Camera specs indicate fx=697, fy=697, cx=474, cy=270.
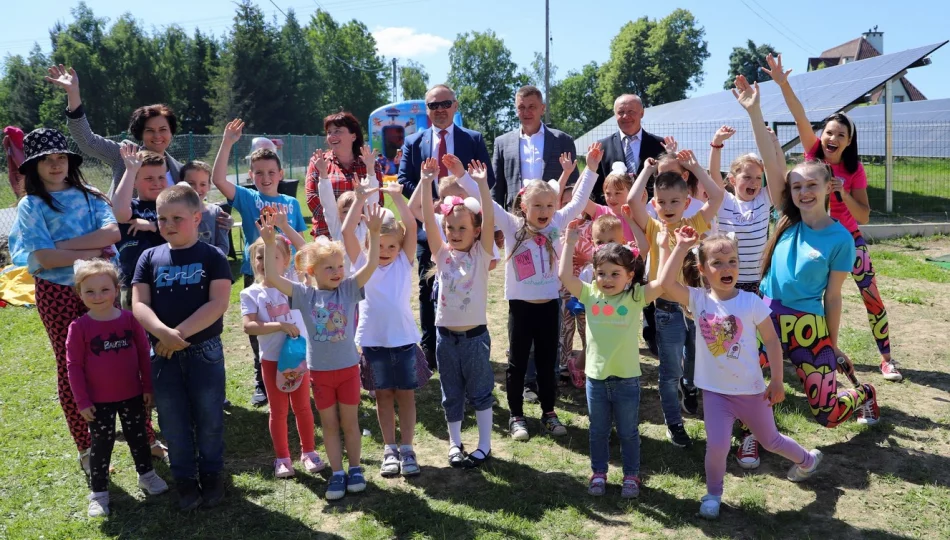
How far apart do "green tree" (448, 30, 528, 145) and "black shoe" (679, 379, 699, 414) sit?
6467 cm

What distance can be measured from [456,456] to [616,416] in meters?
1.04

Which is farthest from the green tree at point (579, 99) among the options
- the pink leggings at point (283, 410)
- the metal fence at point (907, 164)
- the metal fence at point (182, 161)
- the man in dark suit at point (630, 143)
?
the pink leggings at point (283, 410)

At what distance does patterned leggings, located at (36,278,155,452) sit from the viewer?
160 inches

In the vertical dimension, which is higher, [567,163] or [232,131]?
[232,131]

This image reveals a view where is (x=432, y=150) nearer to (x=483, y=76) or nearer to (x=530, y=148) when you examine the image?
(x=530, y=148)

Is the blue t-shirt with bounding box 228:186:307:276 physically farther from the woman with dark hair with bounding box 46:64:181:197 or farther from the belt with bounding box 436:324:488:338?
the belt with bounding box 436:324:488:338

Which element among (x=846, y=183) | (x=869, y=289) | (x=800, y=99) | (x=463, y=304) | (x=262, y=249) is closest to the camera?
(x=463, y=304)

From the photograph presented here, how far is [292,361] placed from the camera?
156 inches

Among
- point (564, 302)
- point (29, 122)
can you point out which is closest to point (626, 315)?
point (564, 302)

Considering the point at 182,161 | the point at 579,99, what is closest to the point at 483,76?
the point at 579,99

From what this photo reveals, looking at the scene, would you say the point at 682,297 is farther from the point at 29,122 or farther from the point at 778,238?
the point at 29,122

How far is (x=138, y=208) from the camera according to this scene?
4504mm

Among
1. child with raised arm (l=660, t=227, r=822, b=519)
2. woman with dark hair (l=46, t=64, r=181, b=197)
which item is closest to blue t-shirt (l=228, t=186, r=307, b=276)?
woman with dark hair (l=46, t=64, r=181, b=197)

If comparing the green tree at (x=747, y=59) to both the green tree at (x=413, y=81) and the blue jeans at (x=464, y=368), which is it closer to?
the green tree at (x=413, y=81)
